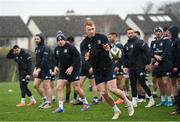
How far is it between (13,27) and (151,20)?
77.7ft

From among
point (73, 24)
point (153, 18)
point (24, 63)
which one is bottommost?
point (24, 63)

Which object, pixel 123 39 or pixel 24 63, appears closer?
pixel 24 63

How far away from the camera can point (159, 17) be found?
299 ft

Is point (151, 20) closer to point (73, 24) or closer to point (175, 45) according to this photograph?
point (73, 24)

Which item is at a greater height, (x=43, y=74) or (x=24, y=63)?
(x=24, y=63)

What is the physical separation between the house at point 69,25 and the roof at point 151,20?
2.53 metres

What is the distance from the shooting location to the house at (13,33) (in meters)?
76.4

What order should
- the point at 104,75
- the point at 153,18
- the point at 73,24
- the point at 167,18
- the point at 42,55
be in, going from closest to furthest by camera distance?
the point at 104,75 < the point at 42,55 < the point at 73,24 < the point at 153,18 < the point at 167,18

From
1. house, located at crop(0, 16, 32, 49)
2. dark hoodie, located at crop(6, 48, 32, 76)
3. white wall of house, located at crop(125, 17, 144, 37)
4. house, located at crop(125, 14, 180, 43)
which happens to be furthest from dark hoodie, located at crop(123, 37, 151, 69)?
white wall of house, located at crop(125, 17, 144, 37)

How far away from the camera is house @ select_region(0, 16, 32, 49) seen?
7644cm

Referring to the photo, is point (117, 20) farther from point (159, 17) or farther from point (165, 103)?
point (165, 103)

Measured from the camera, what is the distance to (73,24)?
8169 centimetres

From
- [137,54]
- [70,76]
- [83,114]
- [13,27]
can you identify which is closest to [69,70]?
[70,76]

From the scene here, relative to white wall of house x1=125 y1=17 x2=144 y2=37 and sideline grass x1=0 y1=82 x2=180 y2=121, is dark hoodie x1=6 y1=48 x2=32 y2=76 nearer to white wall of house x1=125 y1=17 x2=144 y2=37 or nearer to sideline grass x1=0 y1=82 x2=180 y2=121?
sideline grass x1=0 y1=82 x2=180 y2=121
